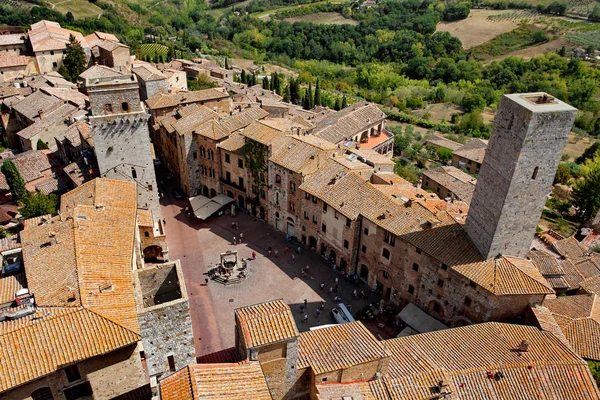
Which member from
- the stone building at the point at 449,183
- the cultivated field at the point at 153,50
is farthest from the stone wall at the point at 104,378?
the cultivated field at the point at 153,50

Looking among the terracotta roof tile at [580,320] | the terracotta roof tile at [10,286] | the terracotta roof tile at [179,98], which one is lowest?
the terracotta roof tile at [580,320]

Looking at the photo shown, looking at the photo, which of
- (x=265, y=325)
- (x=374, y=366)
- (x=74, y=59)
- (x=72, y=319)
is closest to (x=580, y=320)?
(x=374, y=366)

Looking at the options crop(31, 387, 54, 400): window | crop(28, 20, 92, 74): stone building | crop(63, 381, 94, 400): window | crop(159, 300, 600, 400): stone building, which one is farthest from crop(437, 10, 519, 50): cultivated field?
crop(31, 387, 54, 400): window

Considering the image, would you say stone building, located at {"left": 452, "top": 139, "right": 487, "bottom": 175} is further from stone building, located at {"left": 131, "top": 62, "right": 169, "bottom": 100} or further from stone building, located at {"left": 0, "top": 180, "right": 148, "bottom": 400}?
stone building, located at {"left": 0, "top": 180, "right": 148, "bottom": 400}

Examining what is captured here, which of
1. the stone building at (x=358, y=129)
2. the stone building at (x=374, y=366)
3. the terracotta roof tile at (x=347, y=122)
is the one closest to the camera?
the stone building at (x=374, y=366)

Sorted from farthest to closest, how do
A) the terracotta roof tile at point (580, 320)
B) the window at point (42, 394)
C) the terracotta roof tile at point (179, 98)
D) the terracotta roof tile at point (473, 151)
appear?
the terracotta roof tile at point (473, 151) → the terracotta roof tile at point (179, 98) → the terracotta roof tile at point (580, 320) → the window at point (42, 394)

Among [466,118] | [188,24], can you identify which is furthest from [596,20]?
[188,24]

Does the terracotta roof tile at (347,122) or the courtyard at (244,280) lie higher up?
the terracotta roof tile at (347,122)

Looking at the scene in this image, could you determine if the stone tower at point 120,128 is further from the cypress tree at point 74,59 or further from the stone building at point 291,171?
the cypress tree at point 74,59
